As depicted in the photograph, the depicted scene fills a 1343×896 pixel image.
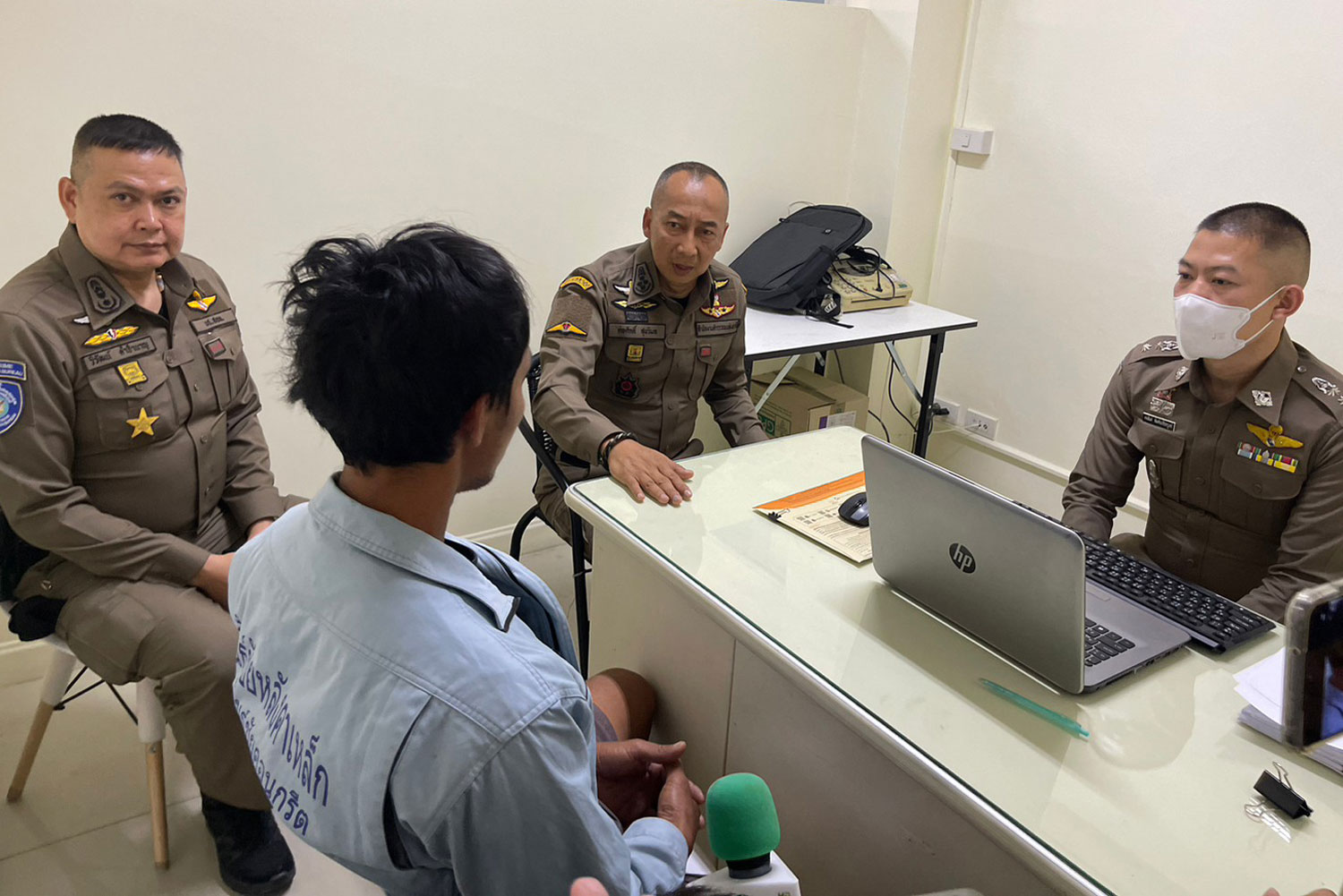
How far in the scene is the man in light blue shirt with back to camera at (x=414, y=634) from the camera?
2.62 feet

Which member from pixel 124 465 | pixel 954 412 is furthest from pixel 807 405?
pixel 124 465

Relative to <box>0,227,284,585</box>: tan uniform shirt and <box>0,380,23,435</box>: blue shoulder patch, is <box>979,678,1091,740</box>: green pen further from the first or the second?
<box>0,380,23,435</box>: blue shoulder patch

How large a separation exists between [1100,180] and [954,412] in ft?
3.37

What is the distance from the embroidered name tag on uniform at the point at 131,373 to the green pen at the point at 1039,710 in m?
1.59

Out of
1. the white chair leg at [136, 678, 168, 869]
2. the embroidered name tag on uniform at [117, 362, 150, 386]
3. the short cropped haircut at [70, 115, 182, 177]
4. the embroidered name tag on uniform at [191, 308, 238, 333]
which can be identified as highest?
the short cropped haircut at [70, 115, 182, 177]

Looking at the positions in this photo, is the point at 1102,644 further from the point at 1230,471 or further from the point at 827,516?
the point at 1230,471

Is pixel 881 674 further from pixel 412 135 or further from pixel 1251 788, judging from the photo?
pixel 412 135

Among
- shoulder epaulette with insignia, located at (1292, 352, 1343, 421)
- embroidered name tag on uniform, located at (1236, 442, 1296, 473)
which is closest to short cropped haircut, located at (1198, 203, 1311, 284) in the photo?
shoulder epaulette with insignia, located at (1292, 352, 1343, 421)

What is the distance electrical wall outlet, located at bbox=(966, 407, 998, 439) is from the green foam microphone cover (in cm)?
290

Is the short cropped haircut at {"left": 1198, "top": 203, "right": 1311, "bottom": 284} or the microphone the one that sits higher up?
the short cropped haircut at {"left": 1198, "top": 203, "right": 1311, "bottom": 284}

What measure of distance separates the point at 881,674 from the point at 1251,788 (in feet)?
1.32

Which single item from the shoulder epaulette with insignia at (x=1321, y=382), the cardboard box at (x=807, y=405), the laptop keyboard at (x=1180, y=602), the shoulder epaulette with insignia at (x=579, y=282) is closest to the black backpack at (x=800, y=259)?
the cardboard box at (x=807, y=405)

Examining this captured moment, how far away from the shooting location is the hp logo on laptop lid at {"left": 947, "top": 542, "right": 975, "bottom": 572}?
1185 mm

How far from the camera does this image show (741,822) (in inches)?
38.4
